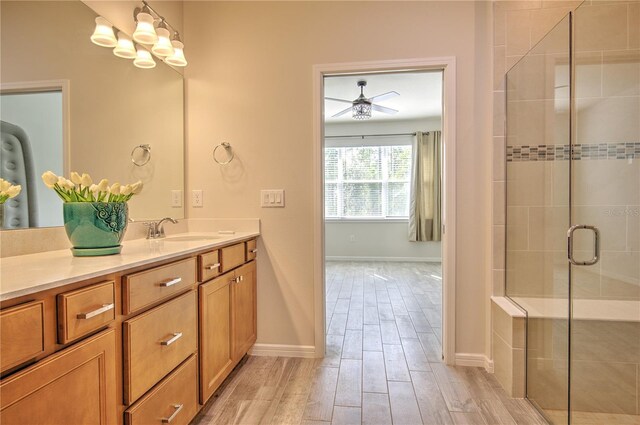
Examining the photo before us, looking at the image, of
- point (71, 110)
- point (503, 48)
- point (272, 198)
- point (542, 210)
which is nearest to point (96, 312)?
point (71, 110)

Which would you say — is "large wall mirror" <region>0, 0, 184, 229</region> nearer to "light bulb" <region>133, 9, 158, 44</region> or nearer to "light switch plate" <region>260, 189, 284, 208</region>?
"light bulb" <region>133, 9, 158, 44</region>

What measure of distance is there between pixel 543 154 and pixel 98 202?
2.20 meters

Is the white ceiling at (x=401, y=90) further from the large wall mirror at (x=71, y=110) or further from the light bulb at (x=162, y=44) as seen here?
the large wall mirror at (x=71, y=110)

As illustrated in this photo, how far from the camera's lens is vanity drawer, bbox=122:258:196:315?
1007 millimetres

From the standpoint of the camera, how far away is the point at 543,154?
170 cm

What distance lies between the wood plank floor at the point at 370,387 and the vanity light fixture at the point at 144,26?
207 cm

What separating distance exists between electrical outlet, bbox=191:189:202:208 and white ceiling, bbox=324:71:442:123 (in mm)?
1911

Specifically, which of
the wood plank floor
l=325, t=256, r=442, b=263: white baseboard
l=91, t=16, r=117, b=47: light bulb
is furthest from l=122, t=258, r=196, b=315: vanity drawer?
l=325, t=256, r=442, b=263: white baseboard

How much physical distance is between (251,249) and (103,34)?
144 cm


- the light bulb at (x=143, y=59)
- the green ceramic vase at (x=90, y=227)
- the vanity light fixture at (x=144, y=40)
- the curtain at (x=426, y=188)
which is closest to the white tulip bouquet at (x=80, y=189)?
the green ceramic vase at (x=90, y=227)

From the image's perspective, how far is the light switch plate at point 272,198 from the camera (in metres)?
2.15

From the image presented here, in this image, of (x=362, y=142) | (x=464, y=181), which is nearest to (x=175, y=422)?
(x=464, y=181)

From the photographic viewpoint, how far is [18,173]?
1184 mm

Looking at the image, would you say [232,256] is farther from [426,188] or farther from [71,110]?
[426,188]
